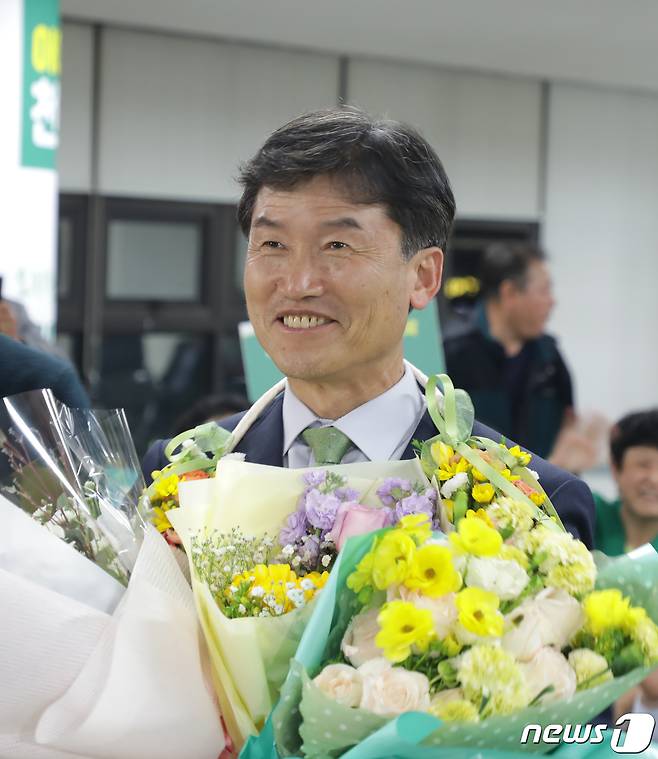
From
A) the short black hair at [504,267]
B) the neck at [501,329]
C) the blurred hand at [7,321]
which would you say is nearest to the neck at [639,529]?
the neck at [501,329]

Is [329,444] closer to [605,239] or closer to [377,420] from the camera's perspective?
[377,420]

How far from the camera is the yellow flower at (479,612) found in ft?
3.06

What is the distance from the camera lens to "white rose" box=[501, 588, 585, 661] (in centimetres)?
96

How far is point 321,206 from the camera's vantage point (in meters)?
1.27

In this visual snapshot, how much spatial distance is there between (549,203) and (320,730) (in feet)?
22.8

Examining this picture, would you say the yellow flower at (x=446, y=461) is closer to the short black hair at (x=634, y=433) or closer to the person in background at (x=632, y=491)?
the person in background at (x=632, y=491)

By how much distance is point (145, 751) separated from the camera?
1.03m

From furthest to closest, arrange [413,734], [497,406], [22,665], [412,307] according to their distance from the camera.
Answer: [497,406] < [412,307] < [22,665] < [413,734]

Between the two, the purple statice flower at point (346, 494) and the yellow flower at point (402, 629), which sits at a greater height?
the purple statice flower at point (346, 494)

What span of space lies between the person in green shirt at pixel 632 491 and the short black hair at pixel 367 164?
1.92m

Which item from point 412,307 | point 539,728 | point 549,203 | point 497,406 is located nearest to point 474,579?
point 539,728

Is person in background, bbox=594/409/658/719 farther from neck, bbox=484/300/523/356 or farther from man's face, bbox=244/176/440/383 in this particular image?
man's face, bbox=244/176/440/383

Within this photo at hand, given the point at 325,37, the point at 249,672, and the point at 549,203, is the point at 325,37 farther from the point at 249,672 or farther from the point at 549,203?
the point at 249,672

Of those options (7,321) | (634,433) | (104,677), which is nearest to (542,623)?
(104,677)
